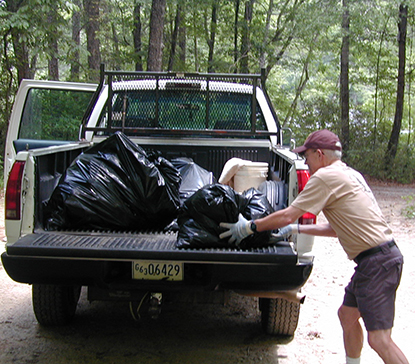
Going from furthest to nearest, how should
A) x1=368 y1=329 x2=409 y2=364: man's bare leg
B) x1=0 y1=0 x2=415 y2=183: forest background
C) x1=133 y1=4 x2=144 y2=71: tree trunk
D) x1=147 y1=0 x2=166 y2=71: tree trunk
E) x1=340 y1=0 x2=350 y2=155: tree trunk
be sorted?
x1=133 y1=4 x2=144 y2=71: tree trunk → x1=340 y1=0 x2=350 y2=155: tree trunk → x1=0 y1=0 x2=415 y2=183: forest background → x1=147 y1=0 x2=166 y2=71: tree trunk → x1=368 y1=329 x2=409 y2=364: man's bare leg

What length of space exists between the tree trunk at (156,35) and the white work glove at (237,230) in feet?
32.8

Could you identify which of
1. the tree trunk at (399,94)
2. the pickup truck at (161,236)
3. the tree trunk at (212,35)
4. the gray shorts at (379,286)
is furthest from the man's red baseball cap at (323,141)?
the tree trunk at (212,35)

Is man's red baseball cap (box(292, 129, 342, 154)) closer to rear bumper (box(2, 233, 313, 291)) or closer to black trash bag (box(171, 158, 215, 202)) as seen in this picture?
rear bumper (box(2, 233, 313, 291))

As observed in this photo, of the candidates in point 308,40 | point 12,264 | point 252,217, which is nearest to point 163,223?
point 252,217

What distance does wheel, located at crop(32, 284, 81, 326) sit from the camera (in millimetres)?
3877

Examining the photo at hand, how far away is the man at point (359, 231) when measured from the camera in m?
2.86

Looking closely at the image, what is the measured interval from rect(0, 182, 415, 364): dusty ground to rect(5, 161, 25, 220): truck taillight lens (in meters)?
1.09

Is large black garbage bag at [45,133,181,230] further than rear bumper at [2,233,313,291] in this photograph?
Yes

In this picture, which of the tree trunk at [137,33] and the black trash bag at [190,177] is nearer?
the black trash bag at [190,177]

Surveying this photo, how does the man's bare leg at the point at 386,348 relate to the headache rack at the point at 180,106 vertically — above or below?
below

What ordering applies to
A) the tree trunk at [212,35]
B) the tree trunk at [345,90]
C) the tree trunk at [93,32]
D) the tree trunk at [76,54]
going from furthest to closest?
1. the tree trunk at [212,35]
2. the tree trunk at [93,32]
3. the tree trunk at [345,90]
4. the tree trunk at [76,54]

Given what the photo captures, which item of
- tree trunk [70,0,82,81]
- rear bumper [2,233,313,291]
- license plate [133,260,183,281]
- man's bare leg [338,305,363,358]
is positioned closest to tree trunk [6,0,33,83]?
tree trunk [70,0,82,81]

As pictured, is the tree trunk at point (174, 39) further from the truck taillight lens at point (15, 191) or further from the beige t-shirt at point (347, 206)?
the beige t-shirt at point (347, 206)

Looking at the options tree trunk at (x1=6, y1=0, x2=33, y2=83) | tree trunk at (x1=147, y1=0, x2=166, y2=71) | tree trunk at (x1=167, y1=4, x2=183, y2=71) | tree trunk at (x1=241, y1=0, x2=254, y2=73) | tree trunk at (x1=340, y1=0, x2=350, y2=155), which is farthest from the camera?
tree trunk at (x1=167, y1=4, x2=183, y2=71)
